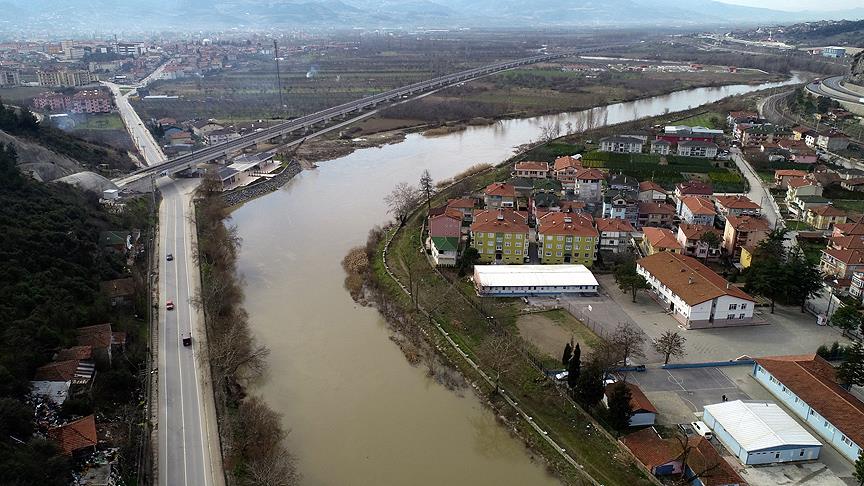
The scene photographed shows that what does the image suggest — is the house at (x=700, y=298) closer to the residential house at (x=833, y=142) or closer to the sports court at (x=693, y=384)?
the sports court at (x=693, y=384)

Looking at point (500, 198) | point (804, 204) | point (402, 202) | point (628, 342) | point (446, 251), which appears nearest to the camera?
point (628, 342)

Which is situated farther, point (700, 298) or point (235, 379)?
point (700, 298)

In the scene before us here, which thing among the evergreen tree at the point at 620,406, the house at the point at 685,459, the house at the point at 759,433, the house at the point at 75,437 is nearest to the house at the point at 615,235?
the house at the point at 759,433

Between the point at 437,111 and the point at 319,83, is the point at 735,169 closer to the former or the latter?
the point at 437,111

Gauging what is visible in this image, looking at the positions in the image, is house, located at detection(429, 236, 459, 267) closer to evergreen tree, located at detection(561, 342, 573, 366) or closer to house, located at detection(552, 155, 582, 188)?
evergreen tree, located at detection(561, 342, 573, 366)

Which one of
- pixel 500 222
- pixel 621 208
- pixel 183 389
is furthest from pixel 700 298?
pixel 183 389

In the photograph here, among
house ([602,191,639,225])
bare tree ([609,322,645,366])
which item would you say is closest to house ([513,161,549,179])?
house ([602,191,639,225])

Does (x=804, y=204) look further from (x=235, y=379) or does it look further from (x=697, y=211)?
(x=235, y=379)
